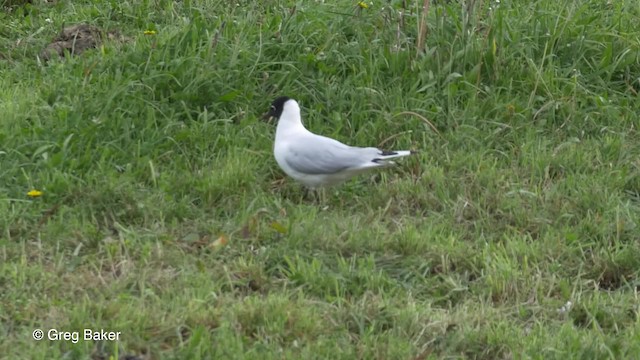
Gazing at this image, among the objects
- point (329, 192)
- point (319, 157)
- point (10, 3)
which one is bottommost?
point (329, 192)

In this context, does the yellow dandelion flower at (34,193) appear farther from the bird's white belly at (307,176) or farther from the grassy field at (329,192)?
the bird's white belly at (307,176)

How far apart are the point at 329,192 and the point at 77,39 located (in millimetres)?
2166

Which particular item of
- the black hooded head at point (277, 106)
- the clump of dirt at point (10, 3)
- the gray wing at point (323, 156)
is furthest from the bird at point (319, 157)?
the clump of dirt at point (10, 3)

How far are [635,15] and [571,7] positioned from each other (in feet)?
1.45

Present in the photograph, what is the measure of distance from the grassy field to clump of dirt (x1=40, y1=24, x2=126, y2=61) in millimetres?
96

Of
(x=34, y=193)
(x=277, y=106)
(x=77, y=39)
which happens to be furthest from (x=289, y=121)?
(x=77, y=39)

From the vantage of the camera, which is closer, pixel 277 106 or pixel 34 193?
pixel 34 193

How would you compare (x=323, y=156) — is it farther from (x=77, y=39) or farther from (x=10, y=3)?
(x=10, y=3)

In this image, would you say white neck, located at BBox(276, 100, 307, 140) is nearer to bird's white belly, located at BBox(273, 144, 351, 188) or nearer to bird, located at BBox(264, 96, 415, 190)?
bird, located at BBox(264, 96, 415, 190)

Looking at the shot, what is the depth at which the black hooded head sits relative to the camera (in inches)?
232

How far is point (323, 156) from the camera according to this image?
552 centimetres

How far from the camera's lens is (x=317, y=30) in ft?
22.2

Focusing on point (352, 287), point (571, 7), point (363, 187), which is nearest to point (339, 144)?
point (363, 187)

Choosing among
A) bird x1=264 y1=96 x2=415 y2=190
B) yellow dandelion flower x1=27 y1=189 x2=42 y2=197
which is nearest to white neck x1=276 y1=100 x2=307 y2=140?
bird x1=264 y1=96 x2=415 y2=190
